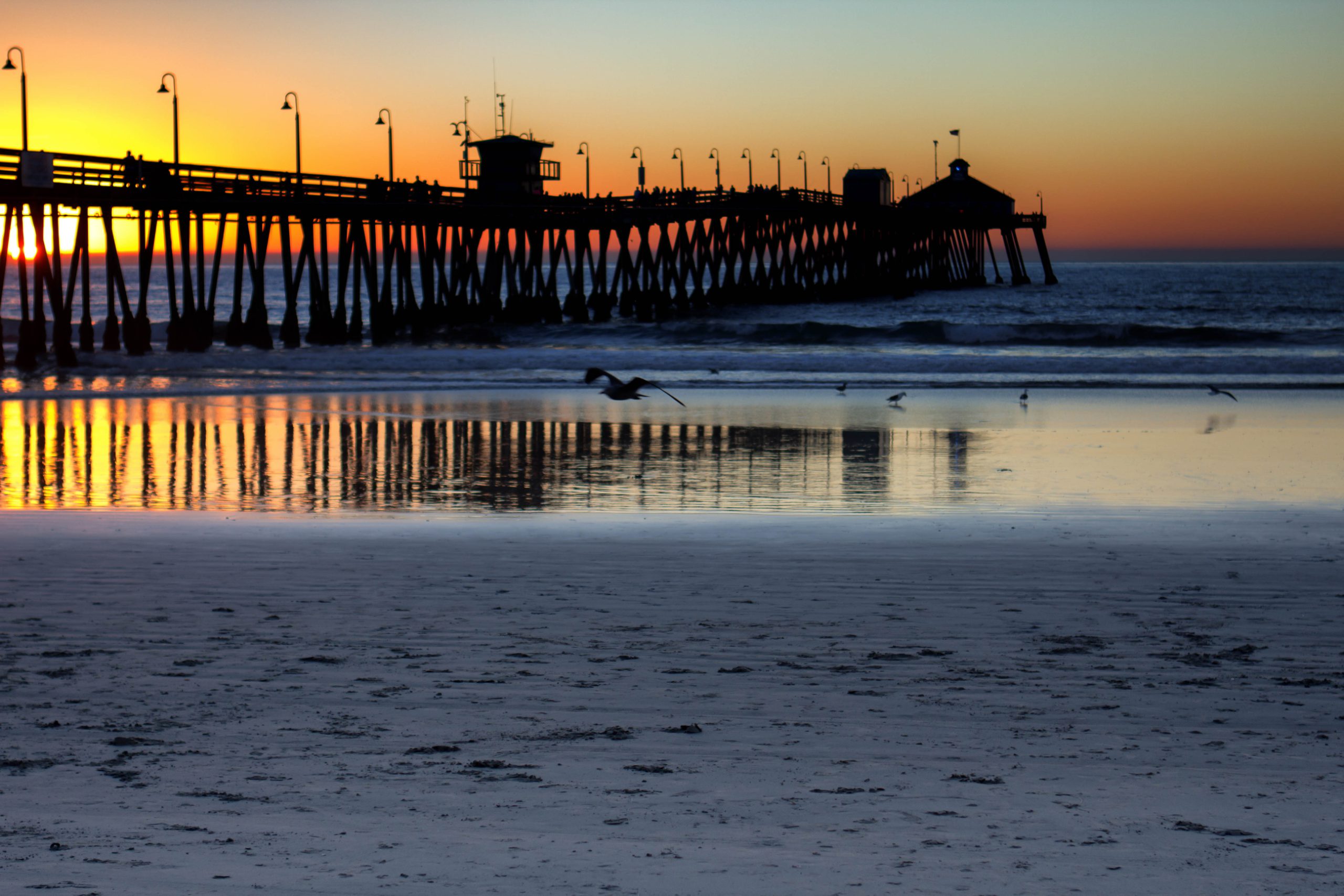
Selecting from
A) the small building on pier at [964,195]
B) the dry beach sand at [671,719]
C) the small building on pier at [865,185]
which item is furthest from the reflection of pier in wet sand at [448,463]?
the small building on pier at [964,195]

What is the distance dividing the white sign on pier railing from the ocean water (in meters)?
3.41

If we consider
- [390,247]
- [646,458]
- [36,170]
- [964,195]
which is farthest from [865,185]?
[646,458]

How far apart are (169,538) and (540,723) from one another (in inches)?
162

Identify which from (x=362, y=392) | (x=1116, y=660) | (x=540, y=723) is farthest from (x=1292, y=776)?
(x=362, y=392)

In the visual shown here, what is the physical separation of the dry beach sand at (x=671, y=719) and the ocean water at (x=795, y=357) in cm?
1510

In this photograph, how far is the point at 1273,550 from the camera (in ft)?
23.3

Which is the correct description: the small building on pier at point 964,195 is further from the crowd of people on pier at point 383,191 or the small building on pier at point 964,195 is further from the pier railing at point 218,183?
the pier railing at point 218,183

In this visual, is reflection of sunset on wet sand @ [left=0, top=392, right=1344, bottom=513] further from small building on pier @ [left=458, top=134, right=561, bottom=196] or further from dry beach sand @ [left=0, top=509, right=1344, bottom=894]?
small building on pier @ [left=458, top=134, right=561, bottom=196]

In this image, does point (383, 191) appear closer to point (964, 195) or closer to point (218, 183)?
point (218, 183)

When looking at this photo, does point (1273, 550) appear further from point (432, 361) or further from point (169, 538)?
point (432, 361)

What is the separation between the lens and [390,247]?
117ft

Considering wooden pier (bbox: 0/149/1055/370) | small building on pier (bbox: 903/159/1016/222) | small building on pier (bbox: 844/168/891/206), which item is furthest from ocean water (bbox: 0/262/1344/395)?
small building on pier (bbox: 903/159/1016/222)

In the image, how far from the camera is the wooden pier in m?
26.2

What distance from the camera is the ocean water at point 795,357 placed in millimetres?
22562
